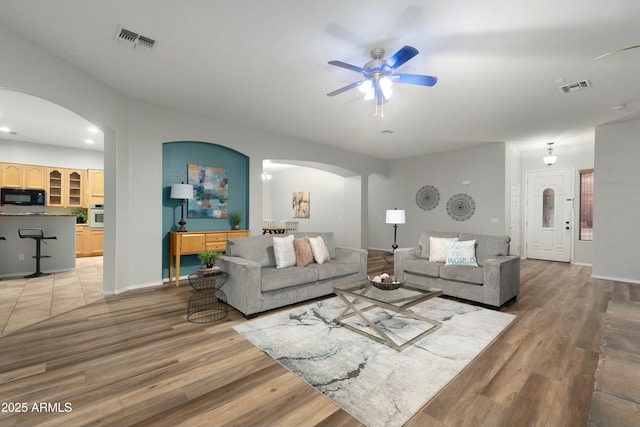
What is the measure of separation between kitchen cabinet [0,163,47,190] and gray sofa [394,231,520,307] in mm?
8441

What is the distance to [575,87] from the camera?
3686mm

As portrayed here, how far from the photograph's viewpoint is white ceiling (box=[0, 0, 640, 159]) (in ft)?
7.73

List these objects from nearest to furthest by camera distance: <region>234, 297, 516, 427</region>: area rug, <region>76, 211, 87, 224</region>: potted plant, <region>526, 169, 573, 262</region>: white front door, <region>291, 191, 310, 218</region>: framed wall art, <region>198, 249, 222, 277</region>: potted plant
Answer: <region>234, 297, 516, 427</region>: area rug
<region>198, 249, 222, 277</region>: potted plant
<region>526, 169, 573, 262</region>: white front door
<region>76, 211, 87, 224</region>: potted plant
<region>291, 191, 310, 218</region>: framed wall art

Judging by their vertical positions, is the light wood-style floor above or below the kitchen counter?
below

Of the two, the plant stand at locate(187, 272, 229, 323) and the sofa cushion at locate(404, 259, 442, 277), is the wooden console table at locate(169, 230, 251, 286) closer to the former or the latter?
the plant stand at locate(187, 272, 229, 323)

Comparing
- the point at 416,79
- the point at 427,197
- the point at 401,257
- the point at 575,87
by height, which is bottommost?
the point at 401,257

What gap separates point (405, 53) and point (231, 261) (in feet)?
9.05

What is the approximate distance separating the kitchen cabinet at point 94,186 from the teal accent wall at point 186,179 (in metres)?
4.40

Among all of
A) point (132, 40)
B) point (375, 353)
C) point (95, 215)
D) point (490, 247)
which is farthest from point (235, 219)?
point (95, 215)

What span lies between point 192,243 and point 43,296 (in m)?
1.99

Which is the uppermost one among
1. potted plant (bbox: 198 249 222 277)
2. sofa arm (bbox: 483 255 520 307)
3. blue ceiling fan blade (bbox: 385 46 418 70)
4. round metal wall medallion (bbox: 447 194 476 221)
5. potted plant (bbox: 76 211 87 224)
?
blue ceiling fan blade (bbox: 385 46 418 70)

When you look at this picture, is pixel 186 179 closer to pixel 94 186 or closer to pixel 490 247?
pixel 94 186

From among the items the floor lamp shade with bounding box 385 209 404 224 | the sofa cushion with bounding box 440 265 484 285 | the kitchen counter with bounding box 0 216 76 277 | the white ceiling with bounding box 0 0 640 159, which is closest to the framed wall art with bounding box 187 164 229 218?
the white ceiling with bounding box 0 0 640 159

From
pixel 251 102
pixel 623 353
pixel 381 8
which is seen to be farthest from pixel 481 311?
pixel 251 102
